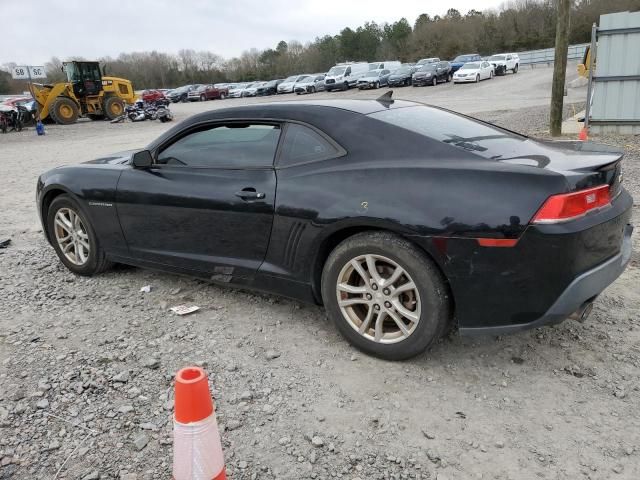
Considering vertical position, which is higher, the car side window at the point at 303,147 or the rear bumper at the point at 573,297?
the car side window at the point at 303,147

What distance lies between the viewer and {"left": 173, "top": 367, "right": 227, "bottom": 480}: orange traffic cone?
189cm

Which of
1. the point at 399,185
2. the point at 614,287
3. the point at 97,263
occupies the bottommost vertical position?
the point at 614,287

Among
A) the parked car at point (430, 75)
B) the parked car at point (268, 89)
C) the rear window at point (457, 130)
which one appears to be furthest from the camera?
the parked car at point (268, 89)

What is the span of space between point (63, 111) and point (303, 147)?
976 inches

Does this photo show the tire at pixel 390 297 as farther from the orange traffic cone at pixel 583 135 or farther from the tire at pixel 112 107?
the tire at pixel 112 107

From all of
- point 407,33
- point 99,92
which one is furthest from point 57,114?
point 407,33

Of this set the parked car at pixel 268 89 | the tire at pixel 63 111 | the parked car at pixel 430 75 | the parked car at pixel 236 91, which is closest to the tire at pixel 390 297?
the tire at pixel 63 111

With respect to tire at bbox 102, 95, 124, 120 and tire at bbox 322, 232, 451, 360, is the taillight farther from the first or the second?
tire at bbox 102, 95, 124, 120

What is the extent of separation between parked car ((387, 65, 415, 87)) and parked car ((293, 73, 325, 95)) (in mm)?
5638

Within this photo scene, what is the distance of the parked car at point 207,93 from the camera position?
48594 mm

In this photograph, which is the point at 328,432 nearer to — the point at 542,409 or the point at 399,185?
the point at 542,409

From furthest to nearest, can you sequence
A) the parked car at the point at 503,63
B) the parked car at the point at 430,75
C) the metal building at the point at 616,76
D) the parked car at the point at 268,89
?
the parked car at the point at 268,89 → the parked car at the point at 503,63 → the parked car at the point at 430,75 → the metal building at the point at 616,76

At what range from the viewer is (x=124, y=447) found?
2.55 m

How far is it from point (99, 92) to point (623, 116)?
75.0 ft
